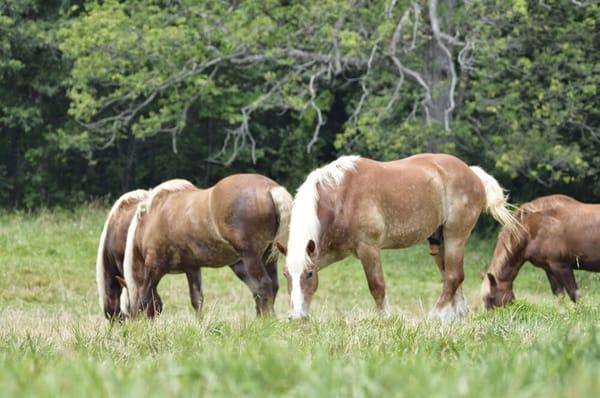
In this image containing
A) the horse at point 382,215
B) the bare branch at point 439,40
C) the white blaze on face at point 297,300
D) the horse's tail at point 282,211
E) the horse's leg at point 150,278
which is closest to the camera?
the white blaze on face at point 297,300

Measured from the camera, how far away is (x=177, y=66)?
794 inches

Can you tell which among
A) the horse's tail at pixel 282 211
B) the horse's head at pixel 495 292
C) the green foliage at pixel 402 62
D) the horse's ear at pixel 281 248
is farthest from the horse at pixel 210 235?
the green foliage at pixel 402 62

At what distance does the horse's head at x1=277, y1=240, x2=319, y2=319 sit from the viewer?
755 centimetres

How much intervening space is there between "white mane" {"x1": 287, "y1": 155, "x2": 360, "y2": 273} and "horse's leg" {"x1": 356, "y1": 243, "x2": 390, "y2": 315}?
0.62 m

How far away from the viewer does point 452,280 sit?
9.64 metres

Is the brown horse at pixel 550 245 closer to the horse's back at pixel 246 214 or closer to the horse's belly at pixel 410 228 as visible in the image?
the horse's belly at pixel 410 228

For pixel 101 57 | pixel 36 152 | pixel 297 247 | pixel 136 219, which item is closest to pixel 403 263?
pixel 101 57

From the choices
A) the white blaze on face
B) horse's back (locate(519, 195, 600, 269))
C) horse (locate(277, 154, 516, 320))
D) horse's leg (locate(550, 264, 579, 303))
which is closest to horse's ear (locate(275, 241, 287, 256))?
horse (locate(277, 154, 516, 320))

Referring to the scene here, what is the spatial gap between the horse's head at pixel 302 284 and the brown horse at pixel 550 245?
4.47m

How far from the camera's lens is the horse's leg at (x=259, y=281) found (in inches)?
359

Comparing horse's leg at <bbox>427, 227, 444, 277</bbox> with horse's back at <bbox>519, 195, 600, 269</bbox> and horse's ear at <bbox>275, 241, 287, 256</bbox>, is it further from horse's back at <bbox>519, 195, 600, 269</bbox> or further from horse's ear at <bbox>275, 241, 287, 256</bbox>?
horse's back at <bbox>519, 195, 600, 269</bbox>

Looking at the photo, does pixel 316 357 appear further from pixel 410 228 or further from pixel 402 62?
pixel 402 62

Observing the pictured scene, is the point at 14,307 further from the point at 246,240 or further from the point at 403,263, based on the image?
the point at 403,263

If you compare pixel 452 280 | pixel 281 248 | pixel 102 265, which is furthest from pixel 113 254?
pixel 452 280
